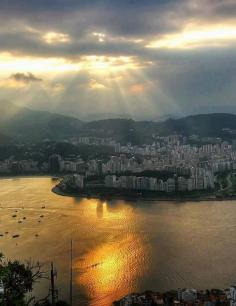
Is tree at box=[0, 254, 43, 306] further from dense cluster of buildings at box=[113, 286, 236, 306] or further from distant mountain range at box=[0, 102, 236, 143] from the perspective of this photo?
distant mountain range at box=[0, 102, 236, 143]

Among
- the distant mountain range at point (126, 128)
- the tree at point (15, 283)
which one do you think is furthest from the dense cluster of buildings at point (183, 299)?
the distant mountain range at point (126, 128)

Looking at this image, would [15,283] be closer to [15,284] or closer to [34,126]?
[15,284]

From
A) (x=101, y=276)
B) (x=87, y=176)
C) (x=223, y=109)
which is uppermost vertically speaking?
(x=223, y=109)

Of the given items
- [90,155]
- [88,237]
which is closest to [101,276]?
[88,237]

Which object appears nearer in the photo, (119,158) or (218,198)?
(218,198)

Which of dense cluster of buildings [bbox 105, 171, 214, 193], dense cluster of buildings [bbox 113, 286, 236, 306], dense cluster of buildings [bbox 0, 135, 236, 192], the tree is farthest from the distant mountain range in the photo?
the tree

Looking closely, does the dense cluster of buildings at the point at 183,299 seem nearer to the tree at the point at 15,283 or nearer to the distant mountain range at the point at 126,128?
the tree at the point at 15,283

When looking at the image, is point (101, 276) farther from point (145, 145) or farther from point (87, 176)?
point (145, 145)

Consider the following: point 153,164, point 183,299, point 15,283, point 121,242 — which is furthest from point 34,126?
point 15,283
